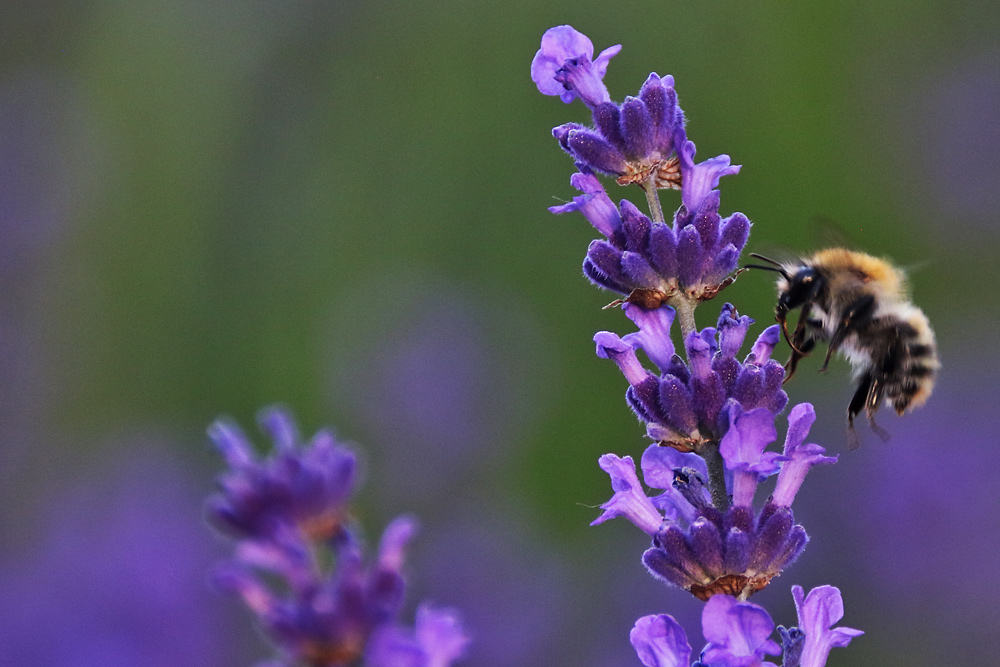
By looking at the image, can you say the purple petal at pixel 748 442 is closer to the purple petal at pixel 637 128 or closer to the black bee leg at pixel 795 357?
the purple petal at pixel 637 128

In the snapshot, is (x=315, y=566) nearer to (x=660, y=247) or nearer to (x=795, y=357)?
(x=660, y=247)

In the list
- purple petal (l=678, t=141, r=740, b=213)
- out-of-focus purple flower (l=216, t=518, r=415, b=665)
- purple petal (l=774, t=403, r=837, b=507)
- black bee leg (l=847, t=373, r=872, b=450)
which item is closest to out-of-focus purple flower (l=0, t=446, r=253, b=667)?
out-of-focus purple flower (l=216, t=518, r=415, b=665)

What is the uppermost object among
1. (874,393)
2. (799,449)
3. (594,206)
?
(874,393)

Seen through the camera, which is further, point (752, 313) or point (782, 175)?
point (782, 175)

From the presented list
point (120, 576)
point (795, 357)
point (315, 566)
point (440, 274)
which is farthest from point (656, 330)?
point (440, 274)

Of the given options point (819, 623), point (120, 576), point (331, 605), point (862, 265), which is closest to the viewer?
point (819, 623)

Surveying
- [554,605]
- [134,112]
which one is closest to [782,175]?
[554,605]

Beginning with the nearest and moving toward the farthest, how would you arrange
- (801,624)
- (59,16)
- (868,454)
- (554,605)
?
(801,624), (554,605), (868,454), (59,16)

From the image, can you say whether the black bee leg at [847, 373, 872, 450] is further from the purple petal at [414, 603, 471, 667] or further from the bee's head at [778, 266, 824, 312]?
the purple petal at [414, 603, 471, 667]

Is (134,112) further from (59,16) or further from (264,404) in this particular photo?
(264,404)
